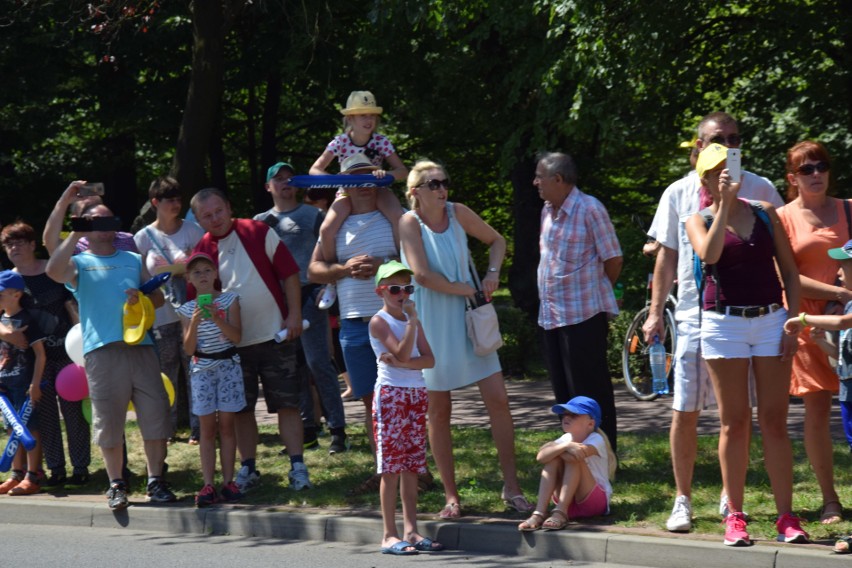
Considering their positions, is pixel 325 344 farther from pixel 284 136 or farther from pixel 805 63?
pixel 284 136

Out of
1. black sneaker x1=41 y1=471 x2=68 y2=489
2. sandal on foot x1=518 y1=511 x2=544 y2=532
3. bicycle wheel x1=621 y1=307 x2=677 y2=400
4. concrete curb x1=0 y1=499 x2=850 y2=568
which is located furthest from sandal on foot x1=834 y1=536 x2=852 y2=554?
bicycle wheel x1=621 y1=307 x2=677 y2=400

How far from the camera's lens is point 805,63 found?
14328 millimetres

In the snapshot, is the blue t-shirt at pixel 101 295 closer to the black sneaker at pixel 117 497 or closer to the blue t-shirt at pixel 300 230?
the black sneaker at pixel 117 497

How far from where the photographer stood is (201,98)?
11.2m

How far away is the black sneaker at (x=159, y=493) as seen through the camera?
28.8 ft

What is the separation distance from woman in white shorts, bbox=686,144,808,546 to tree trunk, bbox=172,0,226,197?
5.71 m

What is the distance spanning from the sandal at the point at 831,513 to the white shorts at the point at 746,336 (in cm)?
100

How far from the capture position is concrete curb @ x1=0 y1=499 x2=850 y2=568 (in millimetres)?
6316

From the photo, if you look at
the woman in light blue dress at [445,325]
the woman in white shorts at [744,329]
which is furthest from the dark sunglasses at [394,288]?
the woman in white shorts at [744,329]

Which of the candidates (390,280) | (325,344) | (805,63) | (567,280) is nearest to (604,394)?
(567,280)

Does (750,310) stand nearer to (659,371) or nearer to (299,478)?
(299,478)

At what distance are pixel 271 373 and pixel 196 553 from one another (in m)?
1.56

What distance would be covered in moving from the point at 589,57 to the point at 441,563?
292 inches

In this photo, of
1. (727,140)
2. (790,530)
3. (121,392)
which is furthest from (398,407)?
(121,392)
